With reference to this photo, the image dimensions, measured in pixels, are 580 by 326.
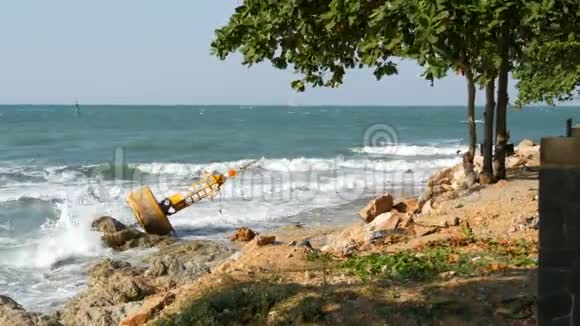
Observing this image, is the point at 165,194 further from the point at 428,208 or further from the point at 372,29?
the point at 372,29

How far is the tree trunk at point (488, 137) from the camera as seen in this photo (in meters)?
15.3

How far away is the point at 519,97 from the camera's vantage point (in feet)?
82.4

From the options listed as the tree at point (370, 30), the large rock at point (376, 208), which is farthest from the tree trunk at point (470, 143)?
the tree at point (370, 30)

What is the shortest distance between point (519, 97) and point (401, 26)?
20798 millimetres

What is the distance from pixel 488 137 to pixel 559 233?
11.2m

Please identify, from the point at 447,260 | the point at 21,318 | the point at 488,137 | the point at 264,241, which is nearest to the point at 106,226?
the point at 264,241

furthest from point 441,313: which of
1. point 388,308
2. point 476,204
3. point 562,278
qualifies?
point 476,204

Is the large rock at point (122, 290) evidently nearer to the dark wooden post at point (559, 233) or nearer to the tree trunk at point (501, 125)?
A: the dark wooden post at point (559, 233)

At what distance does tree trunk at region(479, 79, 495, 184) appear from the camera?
15.3 meters

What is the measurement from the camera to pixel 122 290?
9.80m

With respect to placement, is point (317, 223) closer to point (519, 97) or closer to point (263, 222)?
point (263, 222)

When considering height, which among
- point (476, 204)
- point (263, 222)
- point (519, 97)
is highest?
point (519, 97)

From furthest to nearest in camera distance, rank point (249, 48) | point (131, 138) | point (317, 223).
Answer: point (131, 138) < point (317, 223) < point (249, 48)

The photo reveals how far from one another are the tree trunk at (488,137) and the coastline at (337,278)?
2.32 ft
